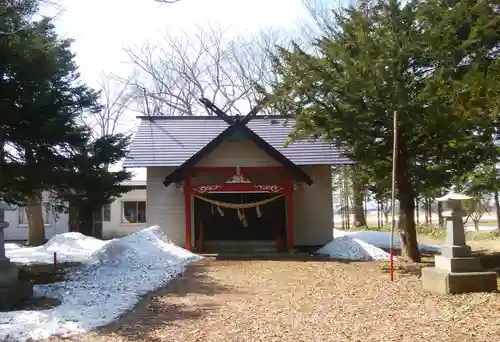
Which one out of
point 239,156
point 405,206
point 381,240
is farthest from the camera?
point 381,240

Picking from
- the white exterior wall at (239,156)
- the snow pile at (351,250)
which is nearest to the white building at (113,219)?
the white exterior wall at (239,156)

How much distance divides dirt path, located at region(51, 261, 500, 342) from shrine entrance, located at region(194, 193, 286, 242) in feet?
22.0

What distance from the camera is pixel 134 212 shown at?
29594 mm

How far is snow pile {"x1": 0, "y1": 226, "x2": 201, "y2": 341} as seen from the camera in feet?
22.4

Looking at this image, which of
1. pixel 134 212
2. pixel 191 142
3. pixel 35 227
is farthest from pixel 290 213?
pixel 134 212

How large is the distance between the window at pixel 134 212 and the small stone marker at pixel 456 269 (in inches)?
896

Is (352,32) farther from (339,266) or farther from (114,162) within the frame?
(114,162)

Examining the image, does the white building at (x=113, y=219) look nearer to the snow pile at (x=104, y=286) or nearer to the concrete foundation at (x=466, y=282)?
the snow pile at (x=104, y=286)

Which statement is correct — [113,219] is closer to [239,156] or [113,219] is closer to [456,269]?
[239,156]

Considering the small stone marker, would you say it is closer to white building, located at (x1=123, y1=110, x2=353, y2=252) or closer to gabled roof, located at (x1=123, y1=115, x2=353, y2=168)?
white building, located at (x1=123, y1=110, x2=353, y2=252)

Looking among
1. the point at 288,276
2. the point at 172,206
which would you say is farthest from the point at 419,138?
the point at 172,206

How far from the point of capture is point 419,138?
473 inches

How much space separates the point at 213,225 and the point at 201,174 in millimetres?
2407

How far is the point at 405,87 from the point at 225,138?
7173mm
